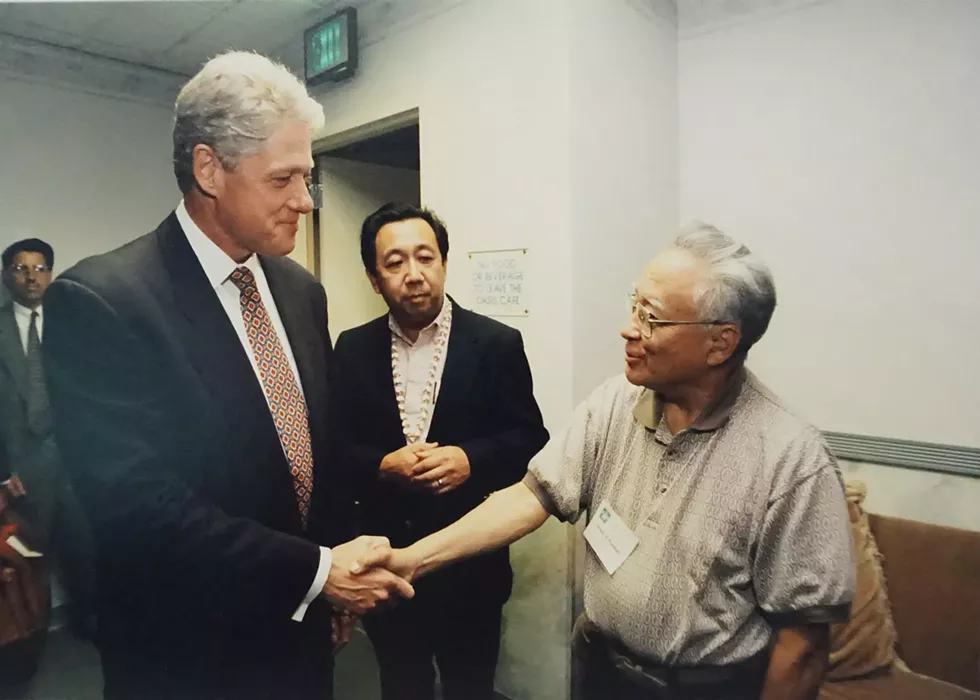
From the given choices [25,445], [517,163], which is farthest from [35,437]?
[517,163]

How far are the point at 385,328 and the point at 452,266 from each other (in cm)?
34

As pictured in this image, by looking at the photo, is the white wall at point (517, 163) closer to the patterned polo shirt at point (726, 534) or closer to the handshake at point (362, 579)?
the patterned polo shirt at point (726, 534)

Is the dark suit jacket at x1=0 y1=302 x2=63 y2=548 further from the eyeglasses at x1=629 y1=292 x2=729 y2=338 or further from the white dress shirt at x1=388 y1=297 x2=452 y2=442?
the eyeglasses at x1=629 y1=292 x2=729 y2=338

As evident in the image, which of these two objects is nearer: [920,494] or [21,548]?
[21,548]

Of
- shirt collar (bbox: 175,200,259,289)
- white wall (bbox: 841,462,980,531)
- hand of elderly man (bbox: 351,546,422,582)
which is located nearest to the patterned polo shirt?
hand of elderly man (bbox: 351,546,422,582)

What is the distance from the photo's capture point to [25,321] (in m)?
0.88

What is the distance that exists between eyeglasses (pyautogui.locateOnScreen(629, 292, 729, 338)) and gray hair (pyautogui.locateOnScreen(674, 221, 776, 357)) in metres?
0.01

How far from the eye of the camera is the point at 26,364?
89 centimetres

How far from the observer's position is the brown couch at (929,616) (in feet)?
4.43

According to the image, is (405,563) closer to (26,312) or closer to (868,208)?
(26,312)

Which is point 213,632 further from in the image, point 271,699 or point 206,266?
point 206,266

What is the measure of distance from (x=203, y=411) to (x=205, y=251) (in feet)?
0.80

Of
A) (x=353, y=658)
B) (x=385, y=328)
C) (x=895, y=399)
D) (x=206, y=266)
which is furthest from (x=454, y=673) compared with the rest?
(x=895, y=399)

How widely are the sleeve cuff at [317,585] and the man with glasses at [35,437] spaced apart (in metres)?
0.30
